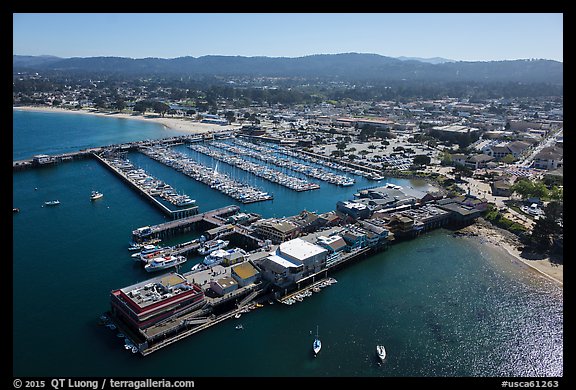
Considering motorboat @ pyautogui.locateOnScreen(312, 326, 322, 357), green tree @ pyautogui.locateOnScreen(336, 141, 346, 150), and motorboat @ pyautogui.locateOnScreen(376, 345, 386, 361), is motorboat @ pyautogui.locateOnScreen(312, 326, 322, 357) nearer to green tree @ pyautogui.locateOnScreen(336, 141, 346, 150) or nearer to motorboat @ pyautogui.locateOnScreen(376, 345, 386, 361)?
motorboat @ pyautogui.locateOnScreen(376, 345, 386, 361)

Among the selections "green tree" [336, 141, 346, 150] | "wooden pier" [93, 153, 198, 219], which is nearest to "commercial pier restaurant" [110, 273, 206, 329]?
"wooden pier" [93, 153, 198, 219]

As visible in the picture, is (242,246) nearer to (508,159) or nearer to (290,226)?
(290,226)

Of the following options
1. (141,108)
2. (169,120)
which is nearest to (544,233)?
(169,120)

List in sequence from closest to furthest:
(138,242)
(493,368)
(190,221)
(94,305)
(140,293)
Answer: (493,368)
(140,293)
(94,305)
(138,242)
(190,221)

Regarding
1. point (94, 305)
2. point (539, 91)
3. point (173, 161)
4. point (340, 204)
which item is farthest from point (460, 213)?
point (539, 91)

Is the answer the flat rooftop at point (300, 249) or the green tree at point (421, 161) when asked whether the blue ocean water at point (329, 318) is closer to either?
the flat rooftop at point (300, 249)

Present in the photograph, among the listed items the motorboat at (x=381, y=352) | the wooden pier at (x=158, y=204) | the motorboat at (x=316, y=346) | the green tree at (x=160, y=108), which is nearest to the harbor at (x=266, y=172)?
the wooden pier at (x=158, y=204)
